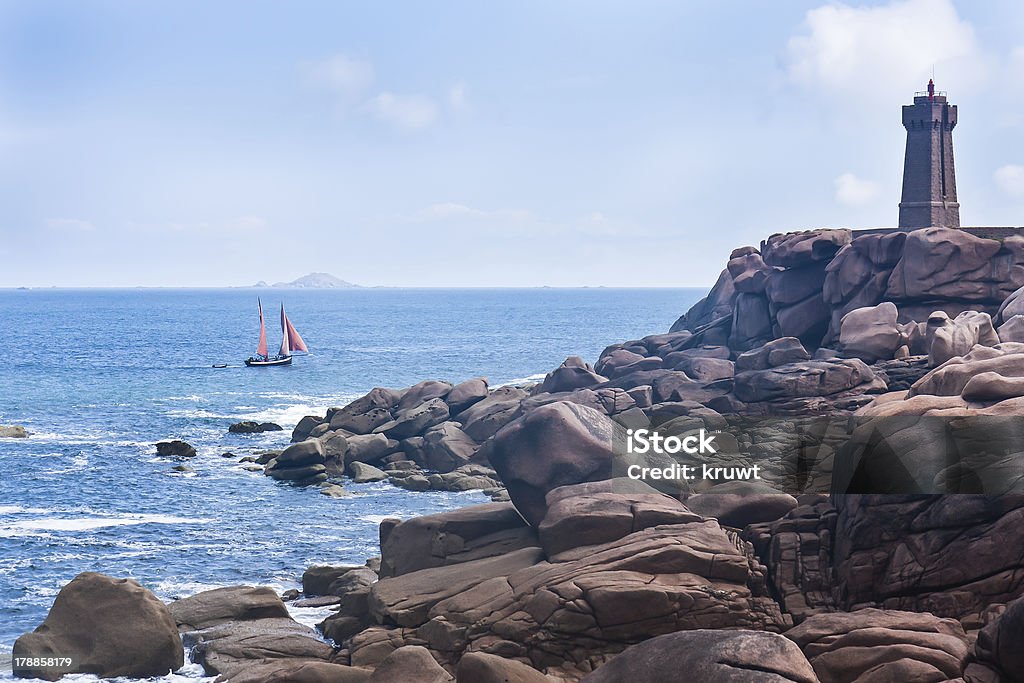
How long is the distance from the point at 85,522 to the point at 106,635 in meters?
18.7

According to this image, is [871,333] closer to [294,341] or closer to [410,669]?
[410,669]

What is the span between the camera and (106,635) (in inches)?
985

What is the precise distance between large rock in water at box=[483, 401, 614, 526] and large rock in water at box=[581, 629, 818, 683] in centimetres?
1213

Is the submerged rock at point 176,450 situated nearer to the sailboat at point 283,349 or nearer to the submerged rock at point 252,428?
the submerged rock at point 252,428

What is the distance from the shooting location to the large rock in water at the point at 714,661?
14180 millimetres

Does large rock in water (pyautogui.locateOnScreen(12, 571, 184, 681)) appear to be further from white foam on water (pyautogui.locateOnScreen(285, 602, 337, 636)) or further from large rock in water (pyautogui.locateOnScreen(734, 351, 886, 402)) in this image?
large rock in water (pyautogui.locateOnScreen(734, 351, 886, 402))

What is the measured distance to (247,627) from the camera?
27219 millimetres

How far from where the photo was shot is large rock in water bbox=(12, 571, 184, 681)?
81.0 ft

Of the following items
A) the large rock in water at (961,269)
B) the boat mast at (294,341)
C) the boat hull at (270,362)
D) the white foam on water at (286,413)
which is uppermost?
the large rock in water at (961,269)

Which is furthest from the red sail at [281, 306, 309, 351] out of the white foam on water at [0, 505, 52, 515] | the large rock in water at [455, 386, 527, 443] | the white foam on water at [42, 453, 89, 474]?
the white foam on water at [0, 505, 52, 515]

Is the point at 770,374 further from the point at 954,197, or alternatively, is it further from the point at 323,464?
the point at 954,197

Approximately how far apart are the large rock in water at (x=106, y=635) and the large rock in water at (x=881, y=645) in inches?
594

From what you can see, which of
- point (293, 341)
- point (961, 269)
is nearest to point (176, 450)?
point (961, 269)

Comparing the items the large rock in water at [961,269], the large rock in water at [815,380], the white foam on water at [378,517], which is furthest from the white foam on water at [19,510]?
the large rock in water at [961,269]
